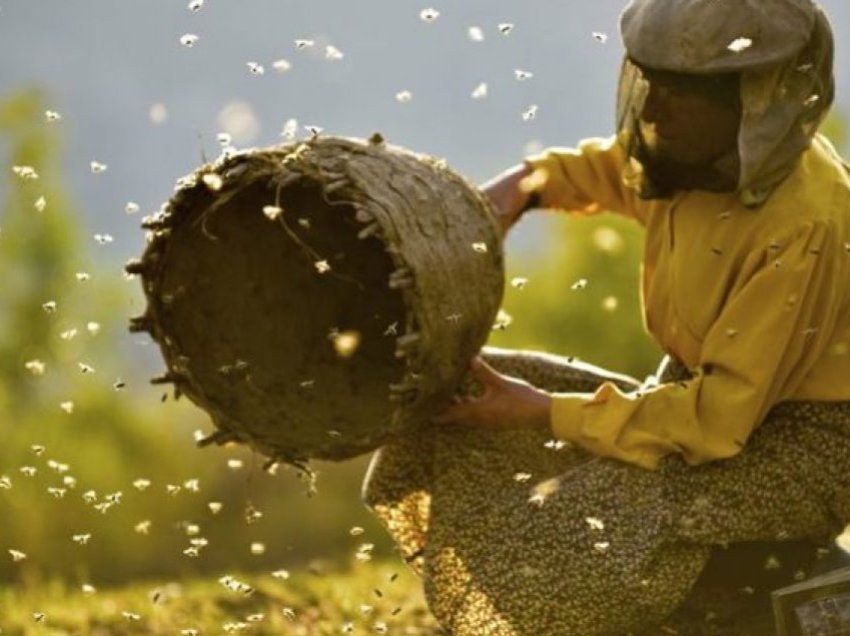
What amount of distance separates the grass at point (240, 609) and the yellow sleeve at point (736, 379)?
43.7 inches

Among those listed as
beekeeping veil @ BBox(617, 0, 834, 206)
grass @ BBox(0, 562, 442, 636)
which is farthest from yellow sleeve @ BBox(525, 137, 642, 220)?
grass @ BBox(0, 562, 442, 636)

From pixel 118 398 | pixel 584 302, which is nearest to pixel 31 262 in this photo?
pixel 118 398

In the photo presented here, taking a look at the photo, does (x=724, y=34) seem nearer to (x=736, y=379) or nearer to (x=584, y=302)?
(x=736, y=379)

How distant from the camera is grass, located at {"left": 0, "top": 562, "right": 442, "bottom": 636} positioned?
6906 mm

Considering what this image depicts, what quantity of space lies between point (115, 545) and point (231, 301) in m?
18.6

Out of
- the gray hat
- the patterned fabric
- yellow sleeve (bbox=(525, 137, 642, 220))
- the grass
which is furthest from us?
the grass

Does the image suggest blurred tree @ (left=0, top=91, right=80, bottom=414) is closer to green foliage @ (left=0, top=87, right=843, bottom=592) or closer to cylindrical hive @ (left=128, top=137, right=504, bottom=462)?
green foliage @ (left=0, top=87, right=843, bottom=592)

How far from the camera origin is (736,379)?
5469 mm

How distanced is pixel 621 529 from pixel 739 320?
0.71 meters

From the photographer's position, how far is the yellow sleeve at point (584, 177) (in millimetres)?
6359

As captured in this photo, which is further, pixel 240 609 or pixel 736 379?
pixel 240 609

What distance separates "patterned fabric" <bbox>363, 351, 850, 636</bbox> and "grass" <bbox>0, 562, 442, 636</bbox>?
0.58 metres

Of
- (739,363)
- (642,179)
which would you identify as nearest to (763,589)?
(739,363)

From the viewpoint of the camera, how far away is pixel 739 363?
5434mm
